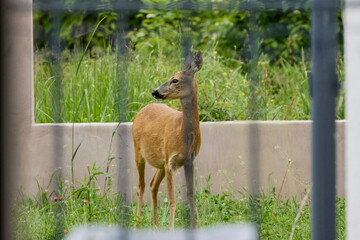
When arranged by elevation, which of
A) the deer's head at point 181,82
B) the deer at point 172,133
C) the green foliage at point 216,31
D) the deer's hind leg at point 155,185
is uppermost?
the green foliage at point 216,31

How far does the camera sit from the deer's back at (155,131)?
2455 mm

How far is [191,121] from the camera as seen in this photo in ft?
7.94

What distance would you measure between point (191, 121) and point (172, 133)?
11cm

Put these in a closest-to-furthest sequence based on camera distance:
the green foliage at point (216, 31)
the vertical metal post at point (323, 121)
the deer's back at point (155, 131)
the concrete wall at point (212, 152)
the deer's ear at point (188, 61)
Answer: the vertical metal post at point (323, 121) < the deer's ear at point (188, 61) < the deer's back at point (155, 131) < the concrete wall at point (212, 152) < the green foliage at point (216, 31)

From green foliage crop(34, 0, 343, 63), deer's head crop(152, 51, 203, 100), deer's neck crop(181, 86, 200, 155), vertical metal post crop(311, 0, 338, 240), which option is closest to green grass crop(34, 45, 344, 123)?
green foliage crop(34, 0, 343, 63)

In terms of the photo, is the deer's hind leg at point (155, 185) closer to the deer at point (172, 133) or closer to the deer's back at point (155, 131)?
the deer at point (172, 133)

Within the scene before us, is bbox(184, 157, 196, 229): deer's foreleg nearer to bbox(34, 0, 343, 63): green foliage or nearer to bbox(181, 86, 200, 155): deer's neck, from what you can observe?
bbox(181, 86, 200, 155): deer's neck

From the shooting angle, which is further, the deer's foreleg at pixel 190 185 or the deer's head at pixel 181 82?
the deer's foreleg at pixel 190 185

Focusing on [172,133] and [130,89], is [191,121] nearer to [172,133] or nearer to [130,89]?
[172,133]
